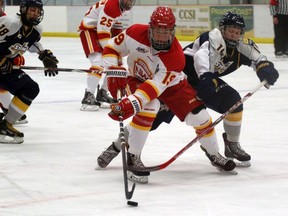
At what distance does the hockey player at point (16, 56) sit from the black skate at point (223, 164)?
138 cm

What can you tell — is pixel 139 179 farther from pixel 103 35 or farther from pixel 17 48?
pixel 103 35

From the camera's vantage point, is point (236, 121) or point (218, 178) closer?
point (218, 178)

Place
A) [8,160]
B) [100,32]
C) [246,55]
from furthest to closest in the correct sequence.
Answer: [100,32]
[8,160]
[246,55]

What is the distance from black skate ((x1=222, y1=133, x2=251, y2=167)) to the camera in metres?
3.78

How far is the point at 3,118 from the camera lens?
5059 millimetres

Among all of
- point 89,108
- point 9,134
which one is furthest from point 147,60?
point 89,108

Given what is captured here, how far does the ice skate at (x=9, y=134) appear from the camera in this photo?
4551mm

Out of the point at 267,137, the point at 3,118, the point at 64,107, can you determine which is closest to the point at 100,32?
the point at 64,107

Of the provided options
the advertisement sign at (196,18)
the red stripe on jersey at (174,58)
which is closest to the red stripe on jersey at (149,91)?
the red stripe on jersey at (174,58)

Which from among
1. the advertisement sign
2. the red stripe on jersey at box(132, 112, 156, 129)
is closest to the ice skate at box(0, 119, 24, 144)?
the red stripe on jersey at box(132, 112, 156, 129)

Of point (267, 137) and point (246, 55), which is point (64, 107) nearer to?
point (267, 137)

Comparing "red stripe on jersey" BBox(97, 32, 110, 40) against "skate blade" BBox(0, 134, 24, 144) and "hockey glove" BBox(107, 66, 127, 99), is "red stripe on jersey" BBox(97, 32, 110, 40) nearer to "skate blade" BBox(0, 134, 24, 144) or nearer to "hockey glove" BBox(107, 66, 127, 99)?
"skate blade" BBox(0, 134, 24, 144)

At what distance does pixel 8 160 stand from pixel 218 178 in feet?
3.83

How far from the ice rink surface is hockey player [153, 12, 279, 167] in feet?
0.74
